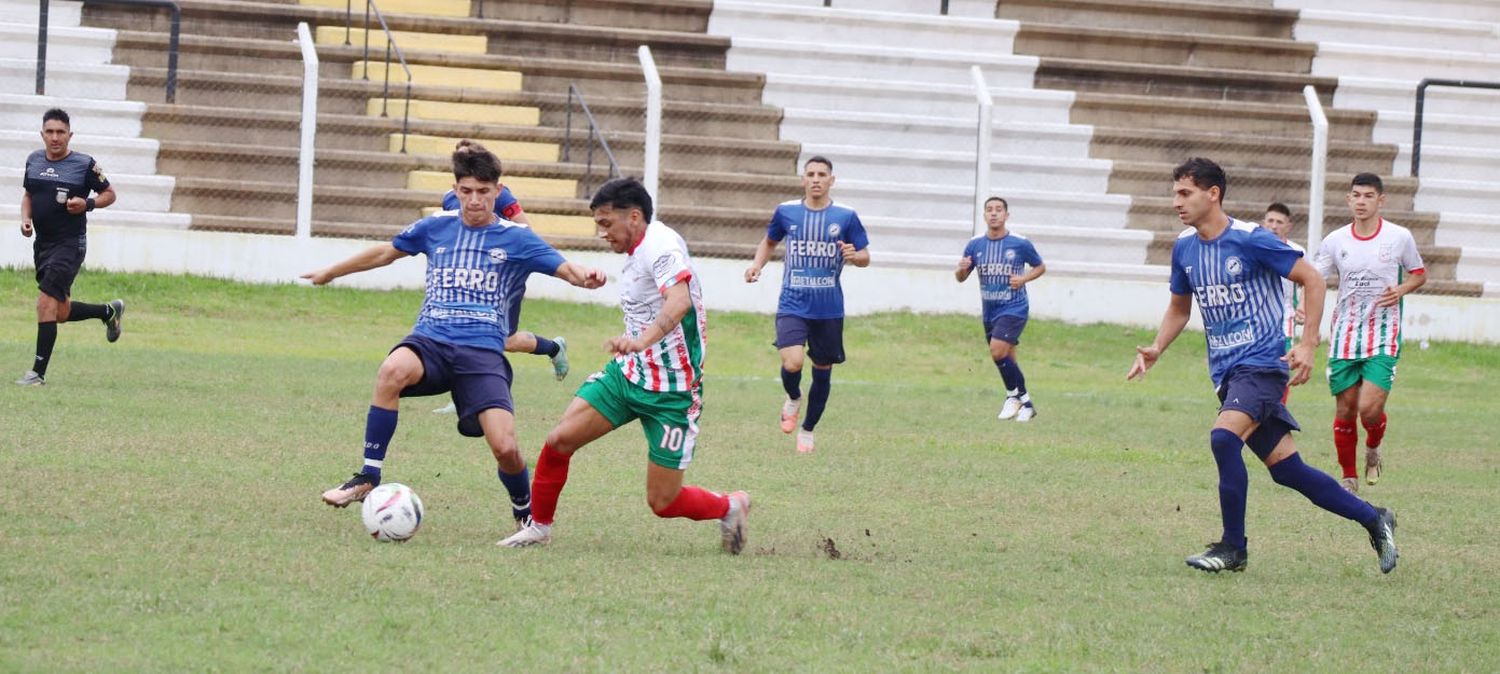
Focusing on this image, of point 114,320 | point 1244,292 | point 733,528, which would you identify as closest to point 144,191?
point 114,320

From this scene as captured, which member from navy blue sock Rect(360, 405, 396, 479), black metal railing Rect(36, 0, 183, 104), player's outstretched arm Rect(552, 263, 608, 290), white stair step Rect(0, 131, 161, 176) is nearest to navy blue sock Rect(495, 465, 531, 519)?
navy blue sock Rect(360, 405, 396, 479)

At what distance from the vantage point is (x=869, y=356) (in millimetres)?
21094

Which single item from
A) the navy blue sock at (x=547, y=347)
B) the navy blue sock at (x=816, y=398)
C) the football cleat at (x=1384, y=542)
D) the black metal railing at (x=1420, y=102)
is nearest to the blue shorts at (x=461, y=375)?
the navy blue sock at (x=547, y=347)

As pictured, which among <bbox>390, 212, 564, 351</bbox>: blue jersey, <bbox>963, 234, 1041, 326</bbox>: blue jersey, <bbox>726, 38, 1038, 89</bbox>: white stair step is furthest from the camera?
<bbox>726, 38, 1038, 89</bbox>: white stair step

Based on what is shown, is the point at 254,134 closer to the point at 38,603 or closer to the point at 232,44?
the point at 232,44

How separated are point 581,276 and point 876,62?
1829cm

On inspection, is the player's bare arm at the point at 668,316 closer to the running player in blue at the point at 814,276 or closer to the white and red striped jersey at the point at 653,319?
the white and red striped jersey at the point at 653,319

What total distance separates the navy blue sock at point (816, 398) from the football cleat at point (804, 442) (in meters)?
0.08

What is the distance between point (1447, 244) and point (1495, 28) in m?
5.60

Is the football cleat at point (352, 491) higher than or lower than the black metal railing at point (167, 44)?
lower

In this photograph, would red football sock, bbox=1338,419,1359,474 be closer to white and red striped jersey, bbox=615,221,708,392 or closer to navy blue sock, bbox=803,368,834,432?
navy blue sock, bbox=803,368,834,432

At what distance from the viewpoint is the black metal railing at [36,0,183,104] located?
21.8 meters

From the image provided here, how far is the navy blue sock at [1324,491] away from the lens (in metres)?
8.08

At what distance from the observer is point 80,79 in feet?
73.5
